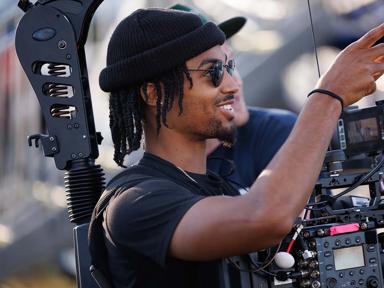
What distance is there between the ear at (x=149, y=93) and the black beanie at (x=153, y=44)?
5 cm

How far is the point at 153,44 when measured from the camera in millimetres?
2799

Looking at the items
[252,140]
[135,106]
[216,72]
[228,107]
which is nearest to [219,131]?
[228,107]

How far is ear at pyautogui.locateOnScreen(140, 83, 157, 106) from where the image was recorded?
2.87 meters

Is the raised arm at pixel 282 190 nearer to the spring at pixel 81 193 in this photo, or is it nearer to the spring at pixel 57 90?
the spring at pixel 81 193

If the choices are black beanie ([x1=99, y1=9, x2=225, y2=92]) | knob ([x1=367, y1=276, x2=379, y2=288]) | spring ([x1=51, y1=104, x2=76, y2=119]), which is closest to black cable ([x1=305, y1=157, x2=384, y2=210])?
knob ([x1=367, y1=276, x2=379, y2=288])

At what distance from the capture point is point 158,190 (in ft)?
8.29

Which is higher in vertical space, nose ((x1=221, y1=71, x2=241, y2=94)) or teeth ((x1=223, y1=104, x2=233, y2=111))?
nose ((x1=221, y1=71, x2=241, y2=94))

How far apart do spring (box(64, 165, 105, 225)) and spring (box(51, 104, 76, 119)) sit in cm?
20

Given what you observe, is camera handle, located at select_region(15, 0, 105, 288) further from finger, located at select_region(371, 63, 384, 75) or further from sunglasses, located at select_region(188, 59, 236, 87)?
finger, located at select_region(371, 63, 384, 75)

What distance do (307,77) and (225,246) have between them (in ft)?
11.3

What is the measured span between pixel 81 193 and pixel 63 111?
30cm

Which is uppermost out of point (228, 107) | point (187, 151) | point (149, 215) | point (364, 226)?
point (228, 107)

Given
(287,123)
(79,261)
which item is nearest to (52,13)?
(79,261)

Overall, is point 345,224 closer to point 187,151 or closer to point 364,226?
point 364,226
